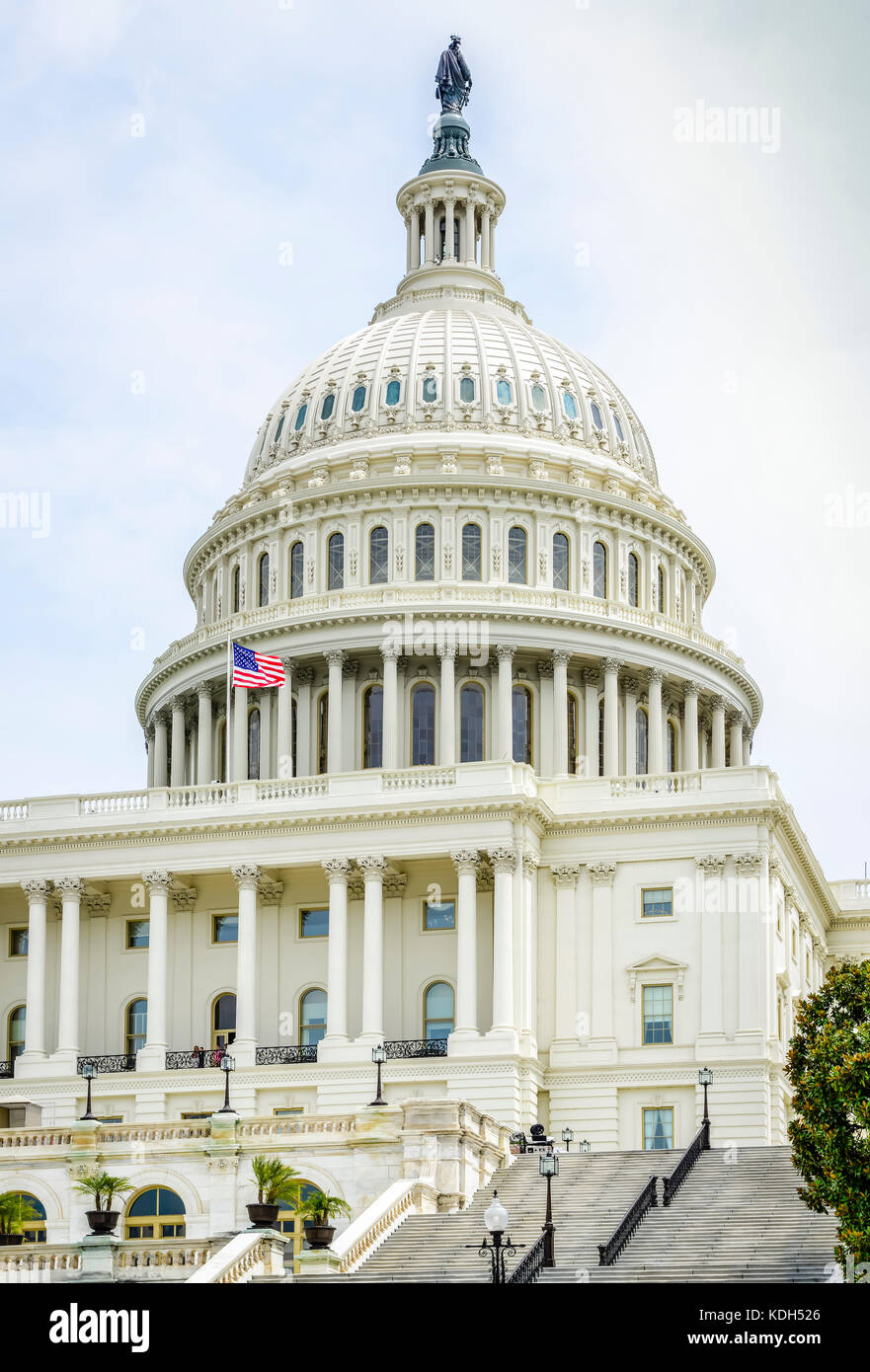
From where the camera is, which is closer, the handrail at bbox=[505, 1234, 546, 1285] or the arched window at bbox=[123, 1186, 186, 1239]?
A: the handrail at bbox=[505, 1234, 546, 1285]

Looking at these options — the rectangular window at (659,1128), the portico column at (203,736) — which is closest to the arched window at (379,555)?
the portico column at (203,736)

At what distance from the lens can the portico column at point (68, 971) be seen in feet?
243

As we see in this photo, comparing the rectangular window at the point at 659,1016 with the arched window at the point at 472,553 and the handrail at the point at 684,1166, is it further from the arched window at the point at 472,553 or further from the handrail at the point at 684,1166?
the arched window at the point at 472,553

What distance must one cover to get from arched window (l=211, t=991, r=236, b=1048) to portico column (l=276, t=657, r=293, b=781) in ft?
49.2

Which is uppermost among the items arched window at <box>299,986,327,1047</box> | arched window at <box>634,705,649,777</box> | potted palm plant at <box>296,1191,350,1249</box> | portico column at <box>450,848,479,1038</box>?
arched window at <box>634,705,649,777</box>

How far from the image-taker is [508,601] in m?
91.3

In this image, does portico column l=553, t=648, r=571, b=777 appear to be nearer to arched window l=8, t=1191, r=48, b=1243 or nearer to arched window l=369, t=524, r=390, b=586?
arched window l=369, t=524, r=390, b=586

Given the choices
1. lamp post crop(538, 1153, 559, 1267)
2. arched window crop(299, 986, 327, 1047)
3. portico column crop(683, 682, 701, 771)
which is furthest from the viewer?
portico column crop(683, 682, 701, 771)

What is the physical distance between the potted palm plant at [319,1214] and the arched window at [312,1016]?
20.9 metres

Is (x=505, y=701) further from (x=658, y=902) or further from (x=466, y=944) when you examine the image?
(x=466, y=944)

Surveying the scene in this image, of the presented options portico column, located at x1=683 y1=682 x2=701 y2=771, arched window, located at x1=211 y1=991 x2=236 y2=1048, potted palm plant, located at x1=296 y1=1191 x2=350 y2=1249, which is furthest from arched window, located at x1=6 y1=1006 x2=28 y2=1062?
portico column, located at x1=683 y1=682 x2=701 y2=771

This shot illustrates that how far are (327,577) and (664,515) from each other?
611 inches

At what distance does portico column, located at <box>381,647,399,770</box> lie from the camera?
88250 millimetres
